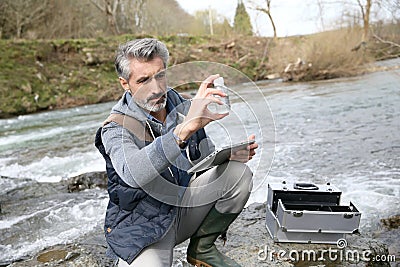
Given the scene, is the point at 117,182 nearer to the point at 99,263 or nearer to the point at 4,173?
the point at 99,263

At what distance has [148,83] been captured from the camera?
1.79 m

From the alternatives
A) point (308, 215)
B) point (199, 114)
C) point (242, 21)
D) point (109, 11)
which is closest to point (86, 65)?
point (242, 21)

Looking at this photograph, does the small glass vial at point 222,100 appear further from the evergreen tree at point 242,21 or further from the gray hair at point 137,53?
the evergreen tree at point 242,21

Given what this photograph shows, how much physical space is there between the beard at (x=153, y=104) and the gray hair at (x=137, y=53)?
135 millimetres

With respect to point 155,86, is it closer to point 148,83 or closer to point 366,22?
point 148,83

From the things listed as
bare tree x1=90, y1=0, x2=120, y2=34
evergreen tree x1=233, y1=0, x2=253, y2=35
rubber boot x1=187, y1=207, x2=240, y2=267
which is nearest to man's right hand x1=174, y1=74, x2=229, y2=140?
rubber boot x1=187, y1=207, x2=240, y2=267

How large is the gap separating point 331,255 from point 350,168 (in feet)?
8.84

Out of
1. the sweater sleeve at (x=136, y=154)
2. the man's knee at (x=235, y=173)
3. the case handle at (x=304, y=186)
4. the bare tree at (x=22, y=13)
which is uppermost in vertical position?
the bare tree at (x=22, y=13)

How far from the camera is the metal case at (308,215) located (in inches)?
94.7

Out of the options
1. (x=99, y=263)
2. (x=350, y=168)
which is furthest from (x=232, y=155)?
(x=350, y=168)

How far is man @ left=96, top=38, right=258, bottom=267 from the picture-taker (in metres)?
1.61
